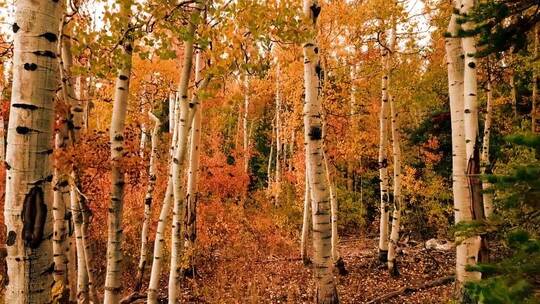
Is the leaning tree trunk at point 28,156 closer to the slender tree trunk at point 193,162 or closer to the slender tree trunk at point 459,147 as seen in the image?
the slender tree trunk at point 193,162

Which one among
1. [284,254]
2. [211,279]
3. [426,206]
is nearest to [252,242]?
[284,254]

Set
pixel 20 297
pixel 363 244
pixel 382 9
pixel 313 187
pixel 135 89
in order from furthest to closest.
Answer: pixel 363 244 → pixel 135 89 → pixel 382 9 → pixel 313 187 → pixel 20 297

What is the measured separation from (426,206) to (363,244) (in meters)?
3.63

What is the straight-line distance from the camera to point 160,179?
52.0 feet

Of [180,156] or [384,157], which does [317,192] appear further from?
[384,157]

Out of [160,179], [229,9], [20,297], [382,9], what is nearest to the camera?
[20,297]

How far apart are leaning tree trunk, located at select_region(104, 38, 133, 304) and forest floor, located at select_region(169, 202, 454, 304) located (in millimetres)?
4642

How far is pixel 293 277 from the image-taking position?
10836mm

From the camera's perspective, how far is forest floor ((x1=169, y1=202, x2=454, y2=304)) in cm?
890

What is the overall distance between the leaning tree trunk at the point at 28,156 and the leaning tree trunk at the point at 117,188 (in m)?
1.90

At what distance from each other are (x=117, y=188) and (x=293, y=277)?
7565 mm

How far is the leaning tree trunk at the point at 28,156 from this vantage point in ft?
7.55

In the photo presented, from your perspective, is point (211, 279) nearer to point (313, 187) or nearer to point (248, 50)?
point (313, 187)

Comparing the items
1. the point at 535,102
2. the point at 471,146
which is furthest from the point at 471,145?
the point at 535,102
